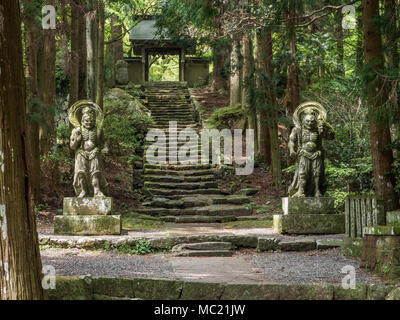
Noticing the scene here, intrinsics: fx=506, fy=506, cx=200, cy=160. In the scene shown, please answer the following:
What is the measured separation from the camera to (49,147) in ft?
45.6

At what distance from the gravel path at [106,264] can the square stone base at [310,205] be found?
Result: 9.22 ft

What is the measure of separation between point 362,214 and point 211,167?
9244mm

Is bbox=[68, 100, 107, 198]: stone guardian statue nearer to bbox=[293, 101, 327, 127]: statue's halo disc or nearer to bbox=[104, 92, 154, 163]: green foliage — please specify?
bbox=[293, 101, 327, 127]: statue's halo disc

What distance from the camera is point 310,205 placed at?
9.73m

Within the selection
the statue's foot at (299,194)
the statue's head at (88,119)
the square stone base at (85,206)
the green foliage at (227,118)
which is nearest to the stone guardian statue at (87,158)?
the statue's head at (88,119)

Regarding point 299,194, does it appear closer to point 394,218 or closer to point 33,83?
point 394,218

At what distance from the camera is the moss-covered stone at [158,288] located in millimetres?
5746

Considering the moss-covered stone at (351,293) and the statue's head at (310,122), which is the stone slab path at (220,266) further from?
the statue's head at (310,122)

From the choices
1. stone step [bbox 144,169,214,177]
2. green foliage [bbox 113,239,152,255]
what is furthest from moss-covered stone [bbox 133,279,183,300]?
stone step [bbox 144,169,214,177]

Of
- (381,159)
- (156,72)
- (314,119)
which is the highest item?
(156,72)

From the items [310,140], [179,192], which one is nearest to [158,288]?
[310,140]

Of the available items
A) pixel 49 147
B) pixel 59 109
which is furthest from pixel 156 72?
pixel 49 147
